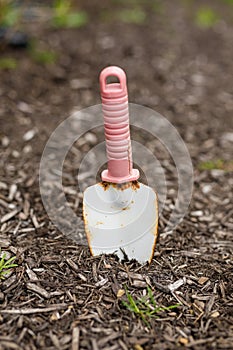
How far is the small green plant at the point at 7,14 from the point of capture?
3.63 metres

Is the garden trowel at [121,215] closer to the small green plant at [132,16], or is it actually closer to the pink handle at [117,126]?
the pink handle at [117,126]

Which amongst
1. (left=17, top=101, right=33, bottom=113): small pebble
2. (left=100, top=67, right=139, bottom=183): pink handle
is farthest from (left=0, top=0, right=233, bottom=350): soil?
(left=100, top=67, right=139, bottom=183): pink handle

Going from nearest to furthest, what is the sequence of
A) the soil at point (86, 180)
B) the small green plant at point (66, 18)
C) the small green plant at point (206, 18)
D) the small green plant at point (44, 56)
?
the soil at point (86, 180) → the small green plant at point (44, 56) → the small green plant at point (66, 18) → the small green plant at point (206, 18)

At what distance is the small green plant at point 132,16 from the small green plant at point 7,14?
116cm

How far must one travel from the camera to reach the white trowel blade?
2014mm

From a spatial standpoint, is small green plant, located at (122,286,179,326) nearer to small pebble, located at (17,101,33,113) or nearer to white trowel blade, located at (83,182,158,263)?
white trowel blade, located at (83,182,158,263)

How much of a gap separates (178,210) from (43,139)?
99 cm

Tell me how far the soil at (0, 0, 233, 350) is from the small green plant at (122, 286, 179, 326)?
22 millimetres

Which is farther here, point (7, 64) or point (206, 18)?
point (206, 18)

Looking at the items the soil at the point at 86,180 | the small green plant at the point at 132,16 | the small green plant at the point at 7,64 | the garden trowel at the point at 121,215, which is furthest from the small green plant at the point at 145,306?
the small green plant at the point at 132,16

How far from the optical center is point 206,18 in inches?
191

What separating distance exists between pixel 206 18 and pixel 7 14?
208 cm

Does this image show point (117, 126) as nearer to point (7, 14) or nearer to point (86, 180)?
point (86, 180)

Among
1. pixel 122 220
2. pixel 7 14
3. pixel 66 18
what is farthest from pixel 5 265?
pixel 66 18
